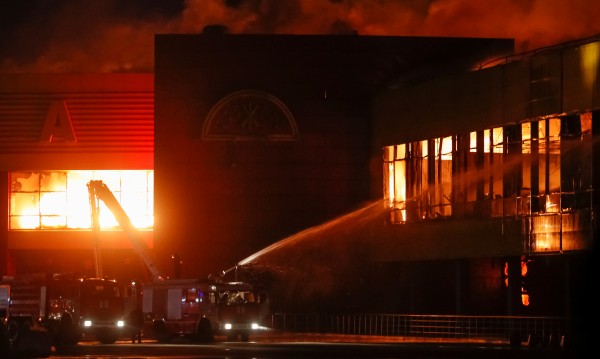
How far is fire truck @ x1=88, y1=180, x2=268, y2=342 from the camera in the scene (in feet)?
149

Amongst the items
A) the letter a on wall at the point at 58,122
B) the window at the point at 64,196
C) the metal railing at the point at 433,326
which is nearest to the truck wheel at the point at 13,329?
the metal railing at the point at 433,326

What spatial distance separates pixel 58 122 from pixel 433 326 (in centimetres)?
2831

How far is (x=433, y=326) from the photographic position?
151ft

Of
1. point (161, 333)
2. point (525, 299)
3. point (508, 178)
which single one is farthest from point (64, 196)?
point (508, 178)

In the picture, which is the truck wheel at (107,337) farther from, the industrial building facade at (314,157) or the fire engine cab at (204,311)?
the industrial building facade at (314,157)

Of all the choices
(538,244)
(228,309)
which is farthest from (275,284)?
(538,244)

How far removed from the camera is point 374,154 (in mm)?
58500

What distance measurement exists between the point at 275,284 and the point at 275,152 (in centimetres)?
668

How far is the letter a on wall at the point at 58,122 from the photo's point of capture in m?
64.9

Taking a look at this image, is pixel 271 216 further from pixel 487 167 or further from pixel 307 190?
pixel 487 167

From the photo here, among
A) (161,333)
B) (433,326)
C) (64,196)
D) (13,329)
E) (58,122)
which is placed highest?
(58,122)

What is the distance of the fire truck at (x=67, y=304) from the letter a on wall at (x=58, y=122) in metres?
20.4

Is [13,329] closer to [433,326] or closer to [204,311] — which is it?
[204,311]

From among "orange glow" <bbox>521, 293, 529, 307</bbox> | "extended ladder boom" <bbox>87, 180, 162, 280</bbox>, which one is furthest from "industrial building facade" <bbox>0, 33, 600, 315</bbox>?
"extended ladder boom" <bbox>87, 180, 162, 280</bbox>
